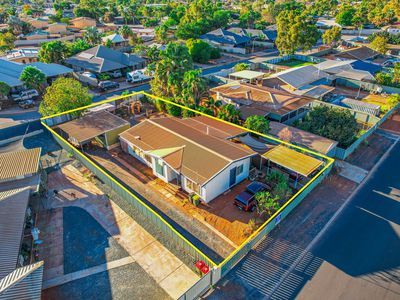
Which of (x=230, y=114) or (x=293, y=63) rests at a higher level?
(x=230, y=114)

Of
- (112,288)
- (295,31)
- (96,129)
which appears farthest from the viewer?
(295,31)

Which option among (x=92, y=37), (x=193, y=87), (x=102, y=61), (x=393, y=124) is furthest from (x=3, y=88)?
(x=393, y=124)

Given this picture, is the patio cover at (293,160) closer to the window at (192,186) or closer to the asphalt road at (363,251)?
the asphalt road at (363,251)

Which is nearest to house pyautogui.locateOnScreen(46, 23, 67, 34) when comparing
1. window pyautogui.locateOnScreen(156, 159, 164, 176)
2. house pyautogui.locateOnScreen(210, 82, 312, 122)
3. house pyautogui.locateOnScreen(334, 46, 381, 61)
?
house pyautogui.locateOnScreen(210, 82, 312, 122)

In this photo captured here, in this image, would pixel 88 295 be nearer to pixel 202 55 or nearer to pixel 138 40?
pixel 202 55

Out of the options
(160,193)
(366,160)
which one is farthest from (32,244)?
(366,160)

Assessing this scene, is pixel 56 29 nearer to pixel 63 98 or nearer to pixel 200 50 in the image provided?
pixel 200 50
